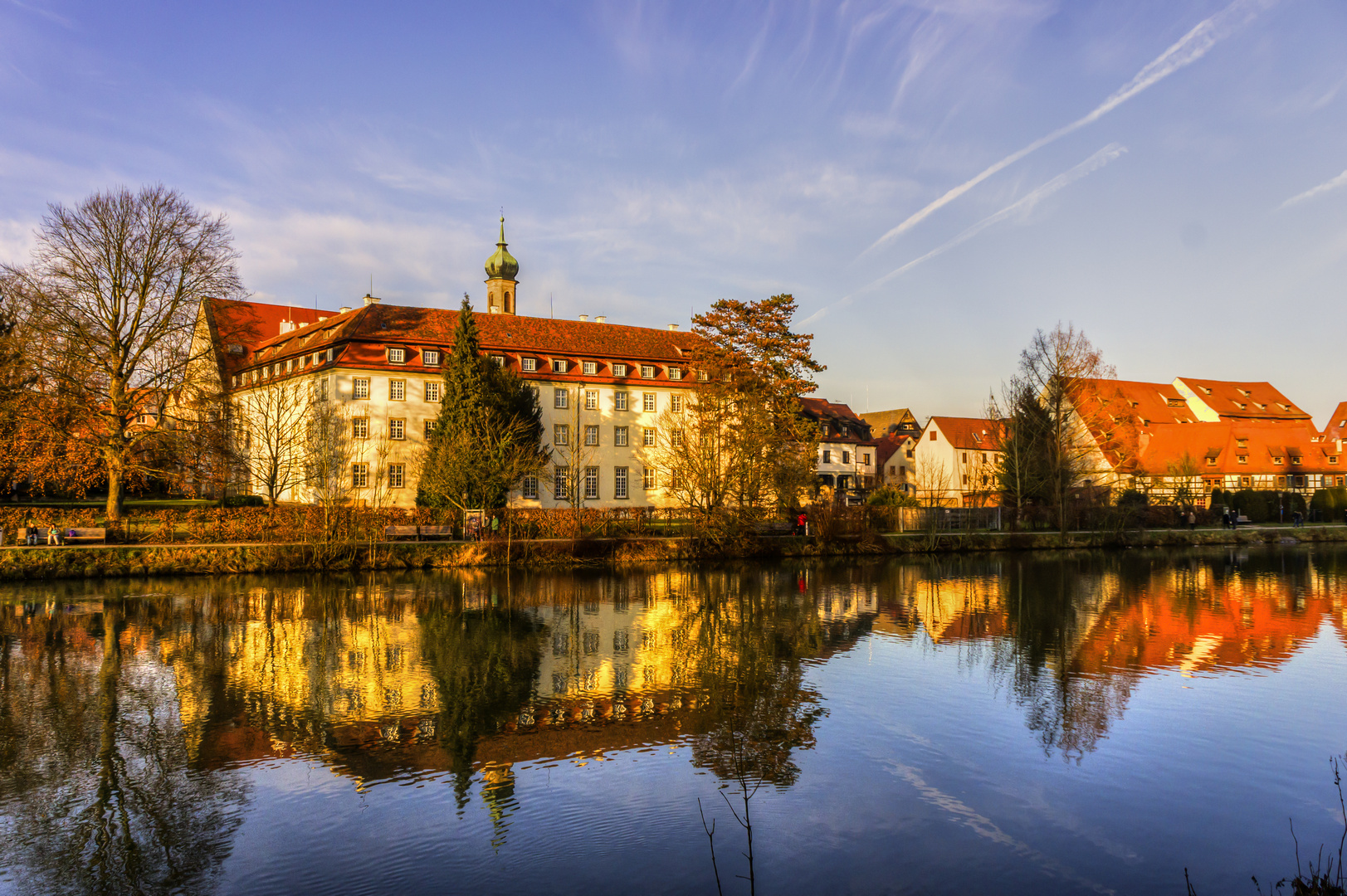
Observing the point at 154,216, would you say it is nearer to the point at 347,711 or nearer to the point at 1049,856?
the point at 347,711

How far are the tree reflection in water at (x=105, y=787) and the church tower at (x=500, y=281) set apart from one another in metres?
59.2

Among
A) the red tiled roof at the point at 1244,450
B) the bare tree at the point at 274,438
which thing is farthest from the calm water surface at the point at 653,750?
the red tiled roof at the point at 1244,450

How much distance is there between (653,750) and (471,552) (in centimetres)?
2311

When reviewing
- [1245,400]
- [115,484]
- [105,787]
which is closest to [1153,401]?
[1245,400]

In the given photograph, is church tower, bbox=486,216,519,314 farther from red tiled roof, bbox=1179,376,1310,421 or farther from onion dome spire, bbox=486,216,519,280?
red tiled roof, bbox=1179,376,1310,421

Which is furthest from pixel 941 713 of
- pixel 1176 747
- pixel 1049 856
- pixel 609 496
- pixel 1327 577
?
pixel 609 496

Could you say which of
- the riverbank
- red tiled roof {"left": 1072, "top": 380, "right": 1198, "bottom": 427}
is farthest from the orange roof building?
red tiled roof {"left": 1072, "top": 380, "right": 1198, "bottom": 427}

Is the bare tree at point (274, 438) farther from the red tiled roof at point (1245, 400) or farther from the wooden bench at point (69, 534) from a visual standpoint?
the red tiled roof at point (1245, 400)

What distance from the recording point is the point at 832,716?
11.4m

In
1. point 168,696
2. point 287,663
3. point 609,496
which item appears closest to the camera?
point 168,696

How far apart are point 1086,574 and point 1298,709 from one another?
20.2 m

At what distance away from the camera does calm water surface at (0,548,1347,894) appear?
23.3 ft

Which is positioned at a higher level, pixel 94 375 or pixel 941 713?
pixel 94 375

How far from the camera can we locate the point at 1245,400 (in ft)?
274
